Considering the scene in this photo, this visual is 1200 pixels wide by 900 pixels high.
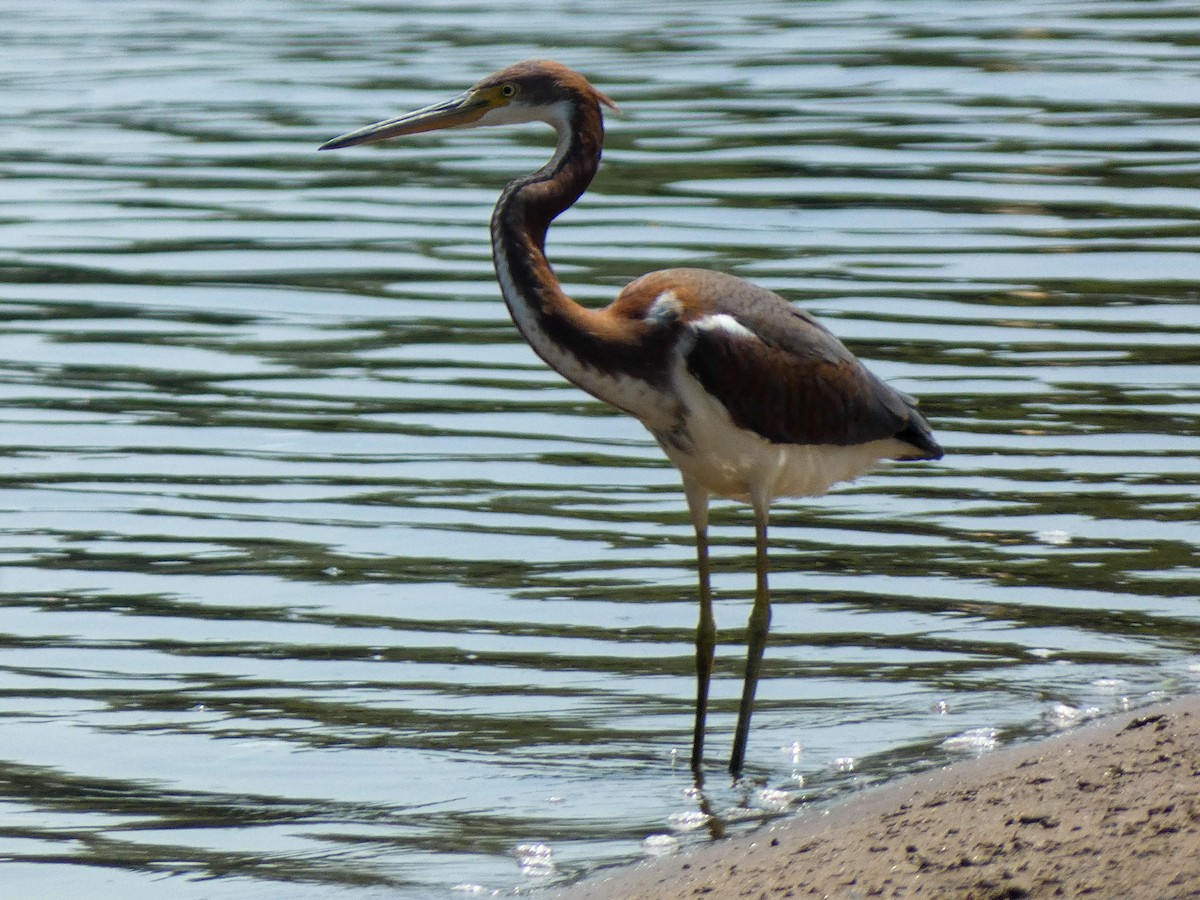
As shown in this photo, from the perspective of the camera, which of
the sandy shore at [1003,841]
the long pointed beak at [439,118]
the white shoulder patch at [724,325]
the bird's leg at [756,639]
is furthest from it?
the long pointed beak at [439,118]

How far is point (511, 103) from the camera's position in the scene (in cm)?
582

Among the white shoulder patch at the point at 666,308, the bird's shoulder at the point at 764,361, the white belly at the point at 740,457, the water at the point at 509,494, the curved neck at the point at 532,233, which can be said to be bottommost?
the water at the point at 509,494

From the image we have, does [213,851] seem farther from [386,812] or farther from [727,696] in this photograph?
[727,696]

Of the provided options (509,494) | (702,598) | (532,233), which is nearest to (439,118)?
(532,233)

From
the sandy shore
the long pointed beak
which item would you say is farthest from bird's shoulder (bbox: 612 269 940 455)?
the sandy shore

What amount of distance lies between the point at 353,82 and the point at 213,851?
41.7 feet

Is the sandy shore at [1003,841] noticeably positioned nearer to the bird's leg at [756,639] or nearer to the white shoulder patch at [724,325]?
the bird's leg at [756,639]

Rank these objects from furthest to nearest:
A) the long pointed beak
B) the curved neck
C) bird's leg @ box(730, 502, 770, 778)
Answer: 1. the long pointed beak
2. bird's leg @ box(730, 502, 770, 778)
3. the curved neck

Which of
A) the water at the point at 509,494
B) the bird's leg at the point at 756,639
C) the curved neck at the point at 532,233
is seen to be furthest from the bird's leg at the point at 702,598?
the curved neck at the point at 532,233

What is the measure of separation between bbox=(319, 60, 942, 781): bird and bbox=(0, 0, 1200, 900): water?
2.33ft

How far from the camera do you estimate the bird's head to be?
18.8 ft

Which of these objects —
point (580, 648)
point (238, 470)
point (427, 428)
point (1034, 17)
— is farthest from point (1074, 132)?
point (580, 648)

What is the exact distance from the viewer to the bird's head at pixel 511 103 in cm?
573

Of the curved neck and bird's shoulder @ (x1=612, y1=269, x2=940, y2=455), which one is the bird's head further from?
bird's shoulder @ (x1=612, y1=269, x2=940, y2=455)
